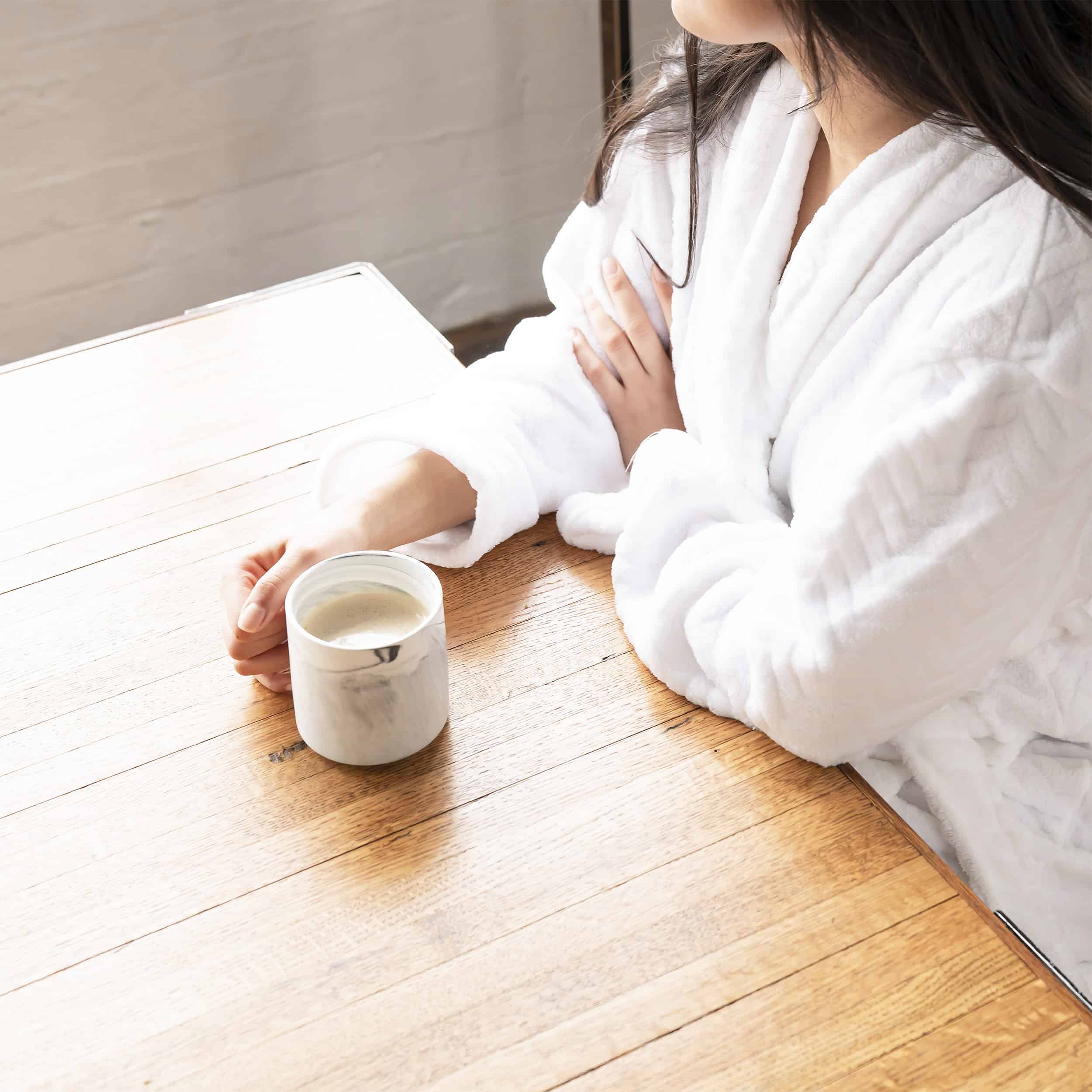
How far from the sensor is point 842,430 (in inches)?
29.9

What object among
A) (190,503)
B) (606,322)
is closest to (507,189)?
(606,322)

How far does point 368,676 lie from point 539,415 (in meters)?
0.35

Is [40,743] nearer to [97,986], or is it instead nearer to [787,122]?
[97,986]

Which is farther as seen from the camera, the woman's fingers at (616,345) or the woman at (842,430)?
the woman's fingers at (616,345)

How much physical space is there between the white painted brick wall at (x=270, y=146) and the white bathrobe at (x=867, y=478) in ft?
4.24

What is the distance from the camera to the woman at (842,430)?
0.65 m

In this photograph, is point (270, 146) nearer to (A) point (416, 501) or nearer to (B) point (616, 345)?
(B) point (616, 345)

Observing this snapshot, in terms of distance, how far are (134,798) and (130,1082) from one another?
0.58ft

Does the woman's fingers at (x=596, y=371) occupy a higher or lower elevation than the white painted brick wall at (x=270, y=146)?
higher

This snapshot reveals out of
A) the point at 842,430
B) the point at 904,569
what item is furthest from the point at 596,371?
the point at 904,569

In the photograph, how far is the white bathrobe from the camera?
66cm

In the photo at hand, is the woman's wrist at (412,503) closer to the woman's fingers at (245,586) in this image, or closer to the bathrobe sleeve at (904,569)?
the woman's fingers at (245,586)

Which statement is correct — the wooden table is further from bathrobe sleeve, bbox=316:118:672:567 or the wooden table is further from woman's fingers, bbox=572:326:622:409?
woman's fingers, bbox=572:326:622:409

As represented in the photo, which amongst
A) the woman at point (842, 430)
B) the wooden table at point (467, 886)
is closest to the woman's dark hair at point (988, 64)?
the woman at point (842, 430)
